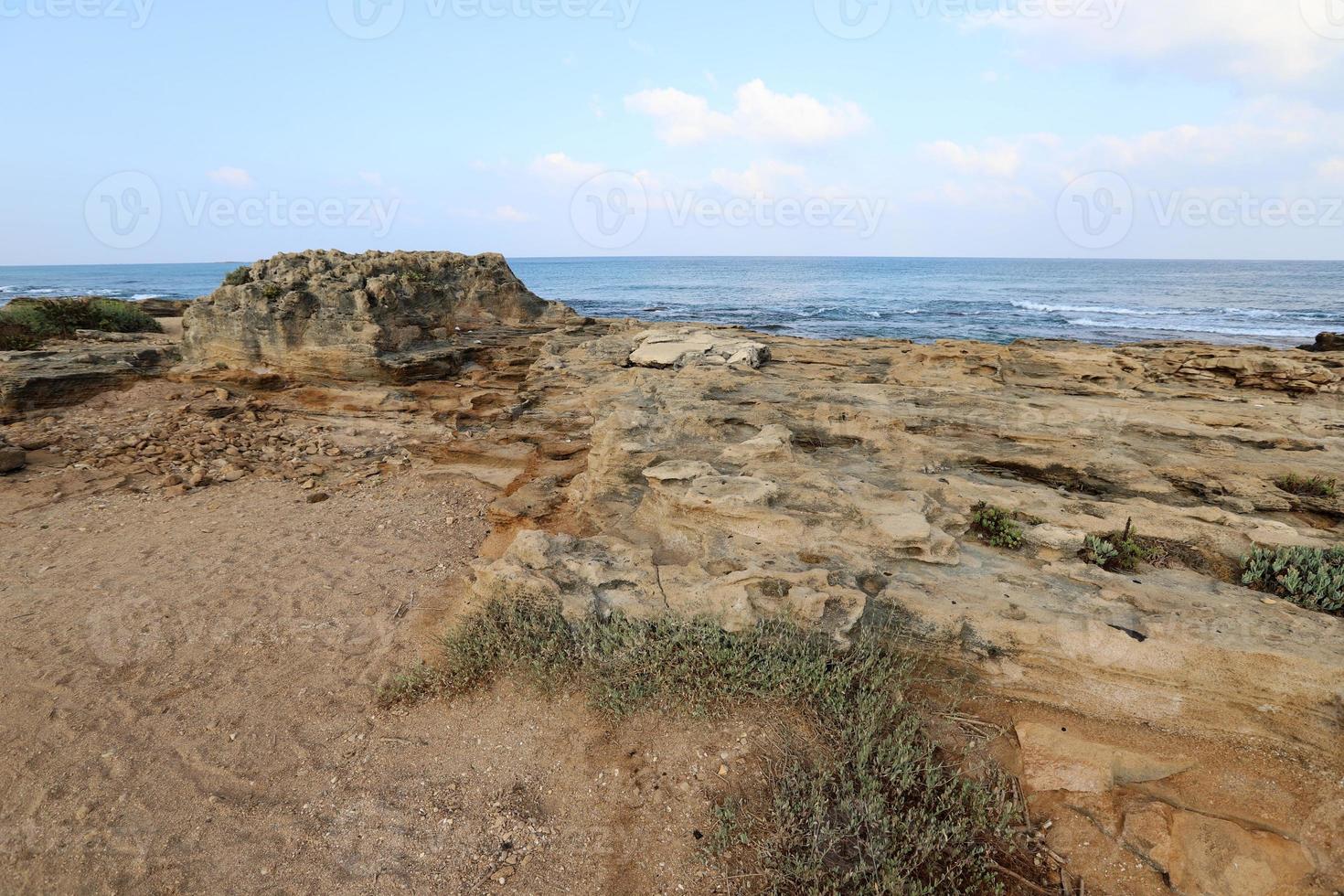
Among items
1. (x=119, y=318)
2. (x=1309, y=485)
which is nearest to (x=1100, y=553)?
(x=1309, y=485)

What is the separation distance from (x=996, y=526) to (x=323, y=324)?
1495 centimetres

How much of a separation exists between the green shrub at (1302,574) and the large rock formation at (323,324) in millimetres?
15093

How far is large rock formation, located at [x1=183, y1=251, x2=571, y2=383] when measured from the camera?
14.8 meters

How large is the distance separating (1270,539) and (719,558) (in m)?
4.79

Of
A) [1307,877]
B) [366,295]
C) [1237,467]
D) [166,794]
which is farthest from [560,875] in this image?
[366,295]

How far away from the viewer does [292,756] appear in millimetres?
5051

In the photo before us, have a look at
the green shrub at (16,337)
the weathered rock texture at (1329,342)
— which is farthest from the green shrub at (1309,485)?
the green shrub at (16,337)

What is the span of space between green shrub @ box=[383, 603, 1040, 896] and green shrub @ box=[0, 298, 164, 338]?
70.3ft

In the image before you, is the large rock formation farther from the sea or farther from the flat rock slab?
the sea

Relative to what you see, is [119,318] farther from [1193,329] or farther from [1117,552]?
[1193,329]

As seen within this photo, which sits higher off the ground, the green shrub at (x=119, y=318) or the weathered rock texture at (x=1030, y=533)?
the green shrub at (x=119, y=318)

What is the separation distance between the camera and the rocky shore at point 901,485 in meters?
4.04

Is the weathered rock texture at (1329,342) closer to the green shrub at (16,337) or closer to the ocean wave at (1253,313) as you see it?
the ocean wave at (1253,313)

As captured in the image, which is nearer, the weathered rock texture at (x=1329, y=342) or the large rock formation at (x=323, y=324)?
the large rock formation at (x=323, y=324)
